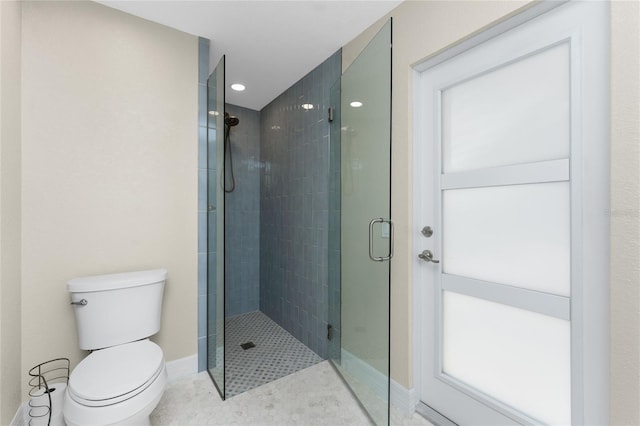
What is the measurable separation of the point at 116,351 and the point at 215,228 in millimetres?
851

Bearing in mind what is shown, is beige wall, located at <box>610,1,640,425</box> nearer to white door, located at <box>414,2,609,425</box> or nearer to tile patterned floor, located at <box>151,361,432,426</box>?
white door, located at <box>414,2,609,425</box>

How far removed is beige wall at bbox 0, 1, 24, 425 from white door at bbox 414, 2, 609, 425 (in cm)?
204

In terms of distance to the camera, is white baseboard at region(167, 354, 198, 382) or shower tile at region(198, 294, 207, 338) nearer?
white baseboard at region(167, 354, 198, 382)

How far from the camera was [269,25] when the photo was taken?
1.92 meters

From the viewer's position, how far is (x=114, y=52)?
1798mm

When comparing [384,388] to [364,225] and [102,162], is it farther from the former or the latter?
[102,162]

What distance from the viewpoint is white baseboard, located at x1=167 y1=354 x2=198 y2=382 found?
198 cm

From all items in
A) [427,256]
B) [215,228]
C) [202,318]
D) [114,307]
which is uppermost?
[215,228]

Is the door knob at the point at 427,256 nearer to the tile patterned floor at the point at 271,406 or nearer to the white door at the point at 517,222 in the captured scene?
the white door at the point at 517,222

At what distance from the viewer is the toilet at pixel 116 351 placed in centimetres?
117

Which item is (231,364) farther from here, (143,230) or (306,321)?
Answer: (143,230)

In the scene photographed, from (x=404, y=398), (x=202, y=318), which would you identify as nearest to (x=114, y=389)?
(x=202, y=318)

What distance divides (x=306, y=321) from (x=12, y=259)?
6.34 feet

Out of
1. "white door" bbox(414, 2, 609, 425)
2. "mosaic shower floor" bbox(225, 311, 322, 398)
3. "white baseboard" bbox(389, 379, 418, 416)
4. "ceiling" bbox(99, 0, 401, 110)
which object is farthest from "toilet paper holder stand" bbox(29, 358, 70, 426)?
"ceiling" bbox(99, 0, 401, 110)
